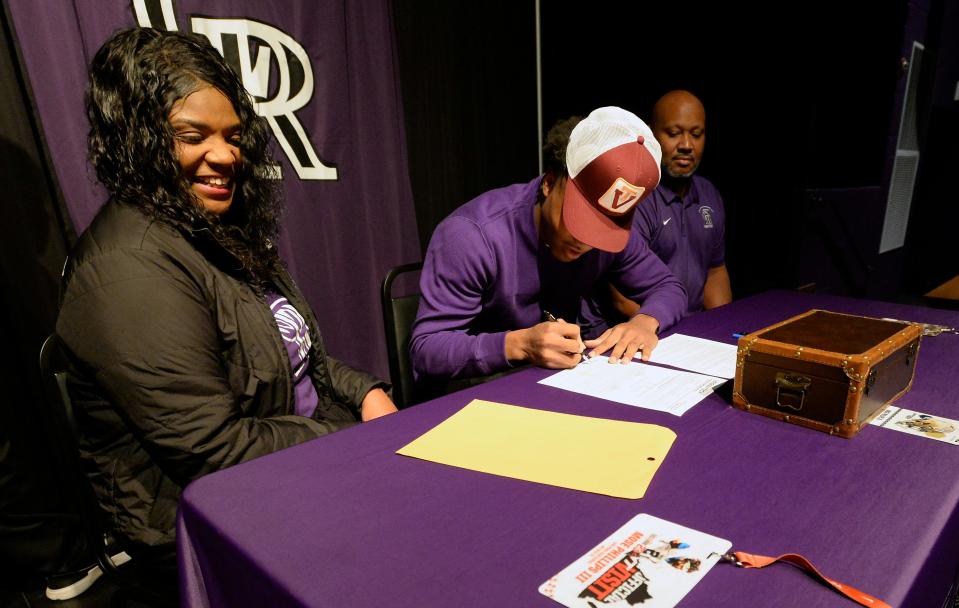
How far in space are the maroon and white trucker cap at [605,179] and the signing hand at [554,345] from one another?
234 millimetres

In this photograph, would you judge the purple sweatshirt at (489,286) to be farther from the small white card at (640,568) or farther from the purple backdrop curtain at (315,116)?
the purple backdrop curtain at (315,116)

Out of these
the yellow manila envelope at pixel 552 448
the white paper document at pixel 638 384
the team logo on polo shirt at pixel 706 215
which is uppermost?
the team logo on polo shirt at pixel 706 215

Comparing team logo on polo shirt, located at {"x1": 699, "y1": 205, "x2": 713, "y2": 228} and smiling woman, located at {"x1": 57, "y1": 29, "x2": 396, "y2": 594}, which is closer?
smiling woman, located at {"x1": 57, "y1": 29, "x2": 396, "y2": 594}

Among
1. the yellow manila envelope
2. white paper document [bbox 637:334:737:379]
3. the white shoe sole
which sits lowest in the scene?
the white shoe sole

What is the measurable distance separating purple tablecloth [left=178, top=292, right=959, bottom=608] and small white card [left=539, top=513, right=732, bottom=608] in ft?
0.05

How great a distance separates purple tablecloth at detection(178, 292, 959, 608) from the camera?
22.8 inches

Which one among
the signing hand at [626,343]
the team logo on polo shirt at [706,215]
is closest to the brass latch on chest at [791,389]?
the signing hand at [626,343]

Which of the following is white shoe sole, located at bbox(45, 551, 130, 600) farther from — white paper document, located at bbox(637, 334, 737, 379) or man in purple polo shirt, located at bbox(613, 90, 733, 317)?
man in purple polo shirt, located at bbox(613, 90, 733, 317)

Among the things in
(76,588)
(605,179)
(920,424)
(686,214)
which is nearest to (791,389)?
(920,424)

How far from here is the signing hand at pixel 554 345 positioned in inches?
48.2

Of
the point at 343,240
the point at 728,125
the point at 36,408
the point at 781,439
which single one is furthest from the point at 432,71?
the point at 781,439

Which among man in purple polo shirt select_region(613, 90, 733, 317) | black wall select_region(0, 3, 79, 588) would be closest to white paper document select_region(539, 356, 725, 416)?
man in purple polo shirt select_region(613, 90, 733, 317)

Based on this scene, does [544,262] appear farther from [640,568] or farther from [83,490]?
[83,490]

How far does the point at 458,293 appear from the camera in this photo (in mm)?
1482
